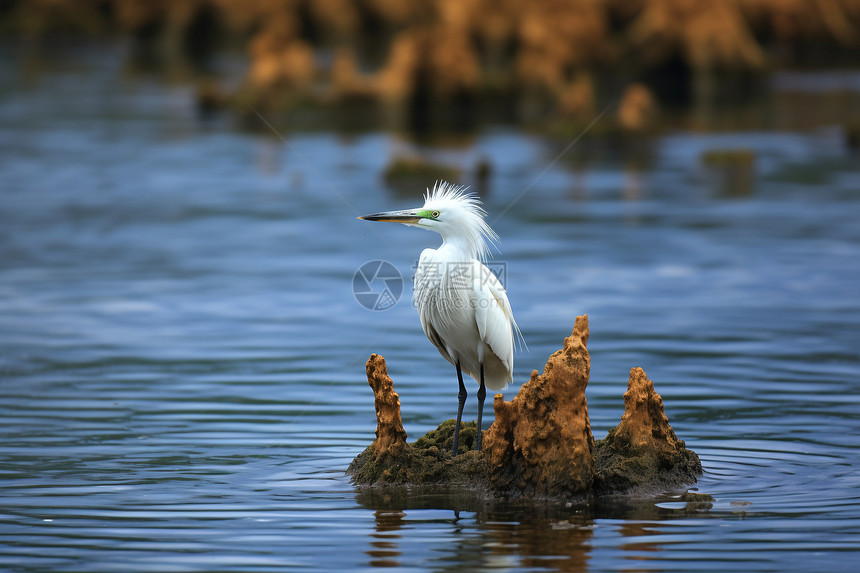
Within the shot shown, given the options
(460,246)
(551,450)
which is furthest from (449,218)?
(551,450)

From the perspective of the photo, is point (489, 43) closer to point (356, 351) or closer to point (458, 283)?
point (356, 351)

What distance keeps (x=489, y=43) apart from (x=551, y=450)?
175ft

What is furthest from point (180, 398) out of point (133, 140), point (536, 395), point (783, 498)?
point (133, 140)

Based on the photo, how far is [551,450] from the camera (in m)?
9.12

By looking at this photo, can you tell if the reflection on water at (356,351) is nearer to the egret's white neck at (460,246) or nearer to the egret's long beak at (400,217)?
the egret's white neck at (460,246)

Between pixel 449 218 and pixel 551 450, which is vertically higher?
pixel 449 218

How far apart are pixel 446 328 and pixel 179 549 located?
2764 mm

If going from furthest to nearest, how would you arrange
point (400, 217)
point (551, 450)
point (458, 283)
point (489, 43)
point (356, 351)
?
1. point (489, 43)
2. point (356, 351)
3. point (458, 283)
4. point (400, 217)
5. point (551, 450)

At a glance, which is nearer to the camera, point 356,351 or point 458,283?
point 458,283

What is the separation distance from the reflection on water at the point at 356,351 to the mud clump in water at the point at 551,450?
211 mm

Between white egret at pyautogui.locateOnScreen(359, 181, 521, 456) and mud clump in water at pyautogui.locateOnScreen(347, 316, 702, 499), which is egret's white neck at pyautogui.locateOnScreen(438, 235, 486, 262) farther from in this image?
mud clump in water at pyautogui.locateOnScreen(347, 316, 702, 499)

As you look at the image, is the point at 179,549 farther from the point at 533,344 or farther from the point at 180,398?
the point at 533,344

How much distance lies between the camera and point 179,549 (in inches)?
322

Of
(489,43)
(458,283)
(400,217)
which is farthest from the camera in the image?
(489,43)
